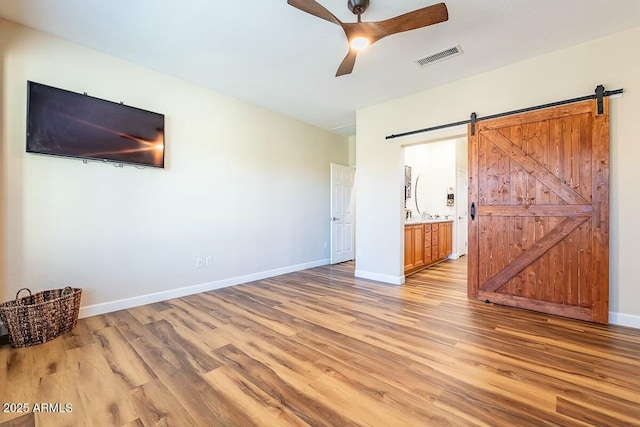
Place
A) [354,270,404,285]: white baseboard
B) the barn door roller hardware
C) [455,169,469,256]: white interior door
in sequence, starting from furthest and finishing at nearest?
[455,169,469,256]: white interior door
[354,270,404,285]: white baseboard
the barn door roller hardware

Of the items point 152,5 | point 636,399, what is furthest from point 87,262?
point 636,399

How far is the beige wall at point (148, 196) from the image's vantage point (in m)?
2.57

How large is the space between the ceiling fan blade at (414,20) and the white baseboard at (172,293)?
145 inches

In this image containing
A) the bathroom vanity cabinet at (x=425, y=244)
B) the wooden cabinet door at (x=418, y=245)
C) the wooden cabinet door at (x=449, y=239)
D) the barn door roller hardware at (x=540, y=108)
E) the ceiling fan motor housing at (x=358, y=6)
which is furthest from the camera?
the wooden cabinet door at (x=449, y=239)

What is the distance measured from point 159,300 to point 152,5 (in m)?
3.13

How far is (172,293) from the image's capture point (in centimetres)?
354

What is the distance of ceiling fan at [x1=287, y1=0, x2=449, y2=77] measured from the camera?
194cm

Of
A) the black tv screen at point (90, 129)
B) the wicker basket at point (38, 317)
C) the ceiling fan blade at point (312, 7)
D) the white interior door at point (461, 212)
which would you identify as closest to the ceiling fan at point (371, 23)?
the ceiling fan blade at point (312, 7)

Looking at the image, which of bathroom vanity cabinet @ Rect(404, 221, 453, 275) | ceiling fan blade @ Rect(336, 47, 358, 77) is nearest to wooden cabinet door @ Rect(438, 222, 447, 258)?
Answer: bathroom vanity cabinet @ Rect(404, 221, 453, 275)

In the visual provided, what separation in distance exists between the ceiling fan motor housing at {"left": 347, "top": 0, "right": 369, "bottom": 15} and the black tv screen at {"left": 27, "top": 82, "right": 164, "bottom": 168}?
102 inches

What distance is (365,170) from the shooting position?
4.58 m

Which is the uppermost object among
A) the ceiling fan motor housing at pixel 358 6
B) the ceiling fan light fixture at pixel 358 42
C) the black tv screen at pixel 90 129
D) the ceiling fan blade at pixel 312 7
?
the ceiling fan motor housing at pixel 358 6

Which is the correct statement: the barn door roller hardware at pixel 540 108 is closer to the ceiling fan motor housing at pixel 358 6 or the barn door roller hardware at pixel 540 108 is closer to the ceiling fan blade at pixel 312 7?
the ceiling fan motor housing at pixel 358 6

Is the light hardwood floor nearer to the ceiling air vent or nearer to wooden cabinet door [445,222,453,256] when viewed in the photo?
the ceiling air vent
